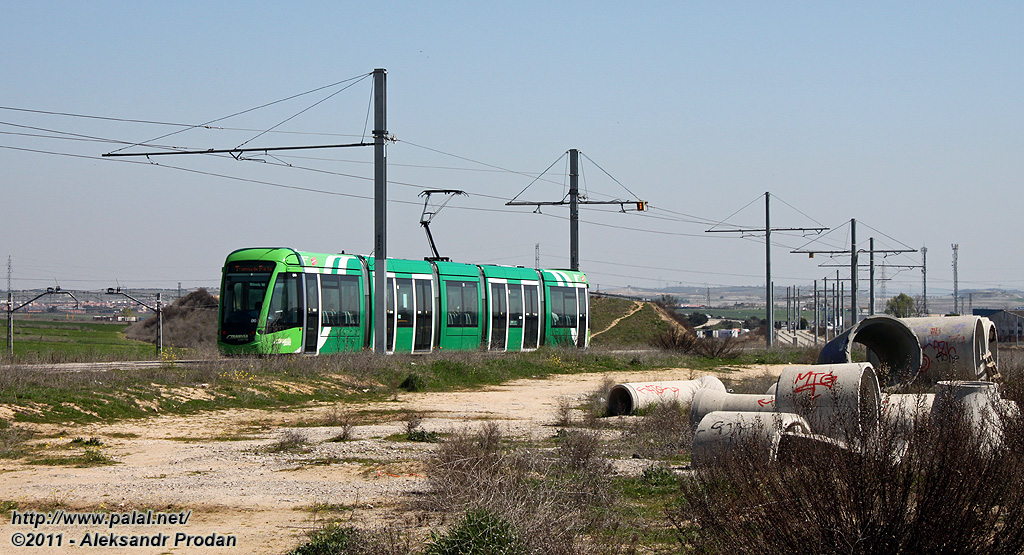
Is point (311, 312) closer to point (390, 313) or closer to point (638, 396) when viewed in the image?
point (390, 313)

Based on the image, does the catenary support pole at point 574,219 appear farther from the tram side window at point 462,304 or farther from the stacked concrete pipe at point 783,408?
the stacked concrete pipe at point 783,408

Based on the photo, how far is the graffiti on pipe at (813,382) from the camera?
1288 cm

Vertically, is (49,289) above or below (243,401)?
above

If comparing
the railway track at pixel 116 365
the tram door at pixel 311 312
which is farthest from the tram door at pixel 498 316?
the railway track at pixel 116 365

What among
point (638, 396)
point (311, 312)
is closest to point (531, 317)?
point (311, 312)

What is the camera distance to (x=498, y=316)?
118 ft

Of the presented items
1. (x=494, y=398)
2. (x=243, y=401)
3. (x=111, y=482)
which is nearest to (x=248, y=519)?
(x=111, y=482)

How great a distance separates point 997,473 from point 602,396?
1622 cm

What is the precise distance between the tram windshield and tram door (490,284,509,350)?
10.3 m

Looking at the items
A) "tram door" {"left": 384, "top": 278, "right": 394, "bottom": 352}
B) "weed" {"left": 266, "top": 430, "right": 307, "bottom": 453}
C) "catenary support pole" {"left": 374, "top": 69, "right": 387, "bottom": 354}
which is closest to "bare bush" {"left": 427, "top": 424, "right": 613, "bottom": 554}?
"weed" {"left": 266, "top": 430, "right": 307, "bottom": 453}

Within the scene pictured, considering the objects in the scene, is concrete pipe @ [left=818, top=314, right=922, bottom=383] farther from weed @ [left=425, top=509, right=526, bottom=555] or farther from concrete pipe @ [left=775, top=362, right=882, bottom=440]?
weed @ [left=425, top=509, right=526, bottom=555]

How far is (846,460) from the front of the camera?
19.9ft

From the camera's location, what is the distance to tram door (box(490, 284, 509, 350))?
117ft

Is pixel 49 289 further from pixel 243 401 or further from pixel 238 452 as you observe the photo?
pixel 238 452
